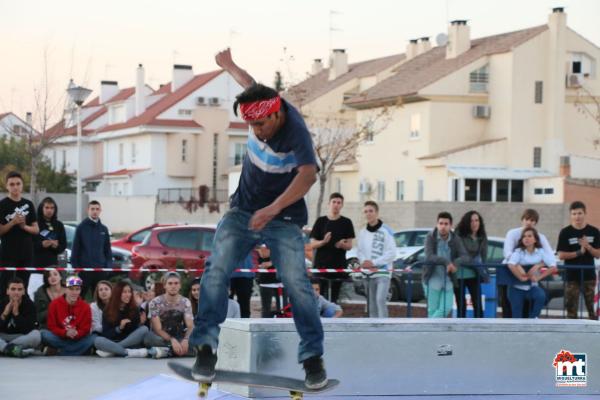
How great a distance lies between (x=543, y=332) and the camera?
335 inches

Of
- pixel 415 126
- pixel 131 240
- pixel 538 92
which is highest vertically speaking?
pixel 538 92

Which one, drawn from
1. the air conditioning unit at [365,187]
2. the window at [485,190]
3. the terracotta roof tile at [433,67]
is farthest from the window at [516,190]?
the air conditioning unit at [365,187]

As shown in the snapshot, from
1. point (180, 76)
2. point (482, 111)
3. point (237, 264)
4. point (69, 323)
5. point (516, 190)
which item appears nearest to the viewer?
point (237, 264)

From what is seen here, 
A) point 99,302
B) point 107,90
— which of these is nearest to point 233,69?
point 99,302

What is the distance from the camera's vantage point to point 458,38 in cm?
5425

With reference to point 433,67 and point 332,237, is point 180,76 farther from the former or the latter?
point 332,237

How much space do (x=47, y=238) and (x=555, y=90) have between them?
1511 inches

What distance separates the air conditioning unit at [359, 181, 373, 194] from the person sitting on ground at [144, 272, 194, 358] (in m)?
40.2

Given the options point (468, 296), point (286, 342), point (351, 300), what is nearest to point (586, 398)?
point (286, 342)

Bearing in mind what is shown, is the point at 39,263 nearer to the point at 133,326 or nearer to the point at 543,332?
the point at 133,326

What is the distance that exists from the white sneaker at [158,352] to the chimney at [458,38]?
42506 millimetres

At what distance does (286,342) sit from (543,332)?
2078 millimetres

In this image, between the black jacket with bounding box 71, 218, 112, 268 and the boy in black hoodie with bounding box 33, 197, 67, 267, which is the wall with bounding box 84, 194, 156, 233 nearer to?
the black jacket with bounding box 71, 218, 112, 268

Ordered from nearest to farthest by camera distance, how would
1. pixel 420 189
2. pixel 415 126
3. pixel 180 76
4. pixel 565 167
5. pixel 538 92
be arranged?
1. pixel 565 167
2. pixel 538 92
3. pixel 420 189
4. pixel 415 126
5. pixel 180 76
